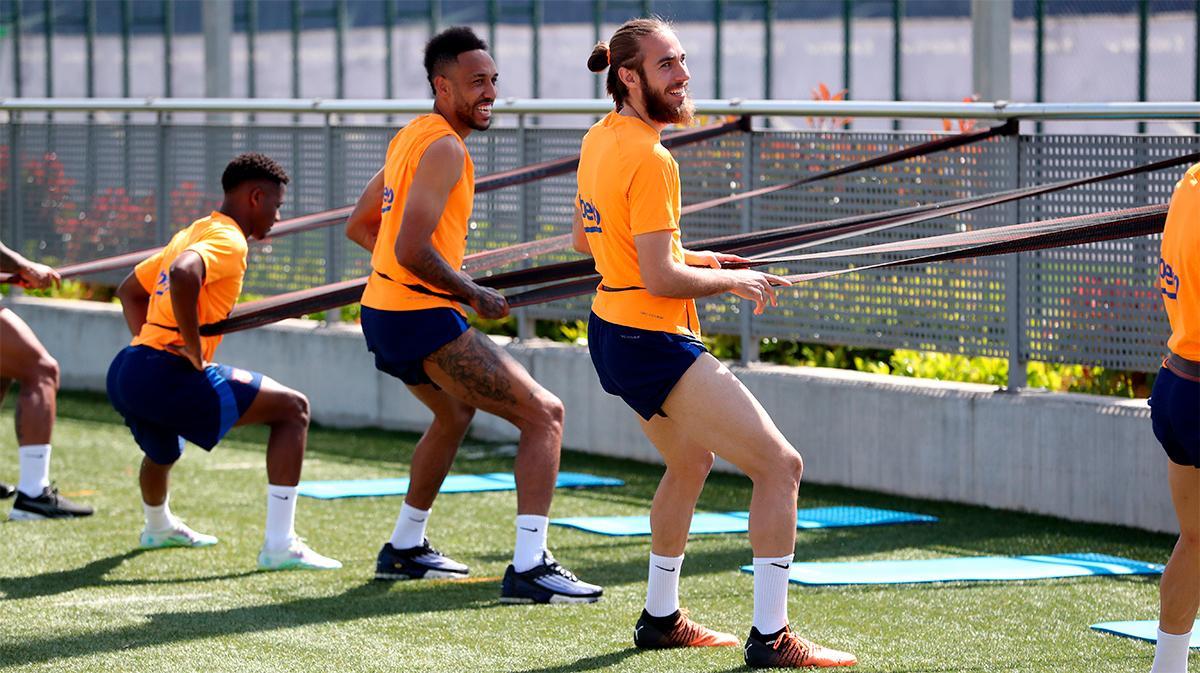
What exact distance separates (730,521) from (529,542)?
6.17ft

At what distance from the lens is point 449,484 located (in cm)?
973

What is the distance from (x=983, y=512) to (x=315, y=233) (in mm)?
5399

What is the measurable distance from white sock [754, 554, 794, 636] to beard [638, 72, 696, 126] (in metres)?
1.34

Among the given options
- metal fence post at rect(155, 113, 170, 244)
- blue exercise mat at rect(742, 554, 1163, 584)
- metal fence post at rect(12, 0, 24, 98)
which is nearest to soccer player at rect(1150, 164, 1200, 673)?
blue exercise mat at rect(742, 554, 1163, 584)

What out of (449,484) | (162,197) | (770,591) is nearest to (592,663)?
(770,591)

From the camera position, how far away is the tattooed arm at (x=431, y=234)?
6762 mm

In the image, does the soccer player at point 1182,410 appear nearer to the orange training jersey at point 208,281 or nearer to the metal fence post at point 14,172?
the orange training jersey at point 208,281

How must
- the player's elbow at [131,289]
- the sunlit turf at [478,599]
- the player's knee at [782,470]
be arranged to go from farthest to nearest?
the player's elbow at [131,289]
the sunlit turf at [478,599]
the player's knee at [782,470]

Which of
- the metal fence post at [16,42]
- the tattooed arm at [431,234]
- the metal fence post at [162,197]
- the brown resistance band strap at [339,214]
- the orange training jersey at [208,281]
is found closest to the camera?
the tattooed arm at [431,234]

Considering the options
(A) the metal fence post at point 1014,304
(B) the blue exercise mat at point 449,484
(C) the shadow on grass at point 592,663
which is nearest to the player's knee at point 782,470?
(C) the shadow on grass at point 592,663

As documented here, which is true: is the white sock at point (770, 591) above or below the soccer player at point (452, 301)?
below

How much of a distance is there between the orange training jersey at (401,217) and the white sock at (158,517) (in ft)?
5.22

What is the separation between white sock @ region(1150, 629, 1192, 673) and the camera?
5.06 meters

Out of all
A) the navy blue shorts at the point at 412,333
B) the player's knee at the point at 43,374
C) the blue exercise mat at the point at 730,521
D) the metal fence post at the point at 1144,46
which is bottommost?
the blue exercise mat at the point at 730,521
